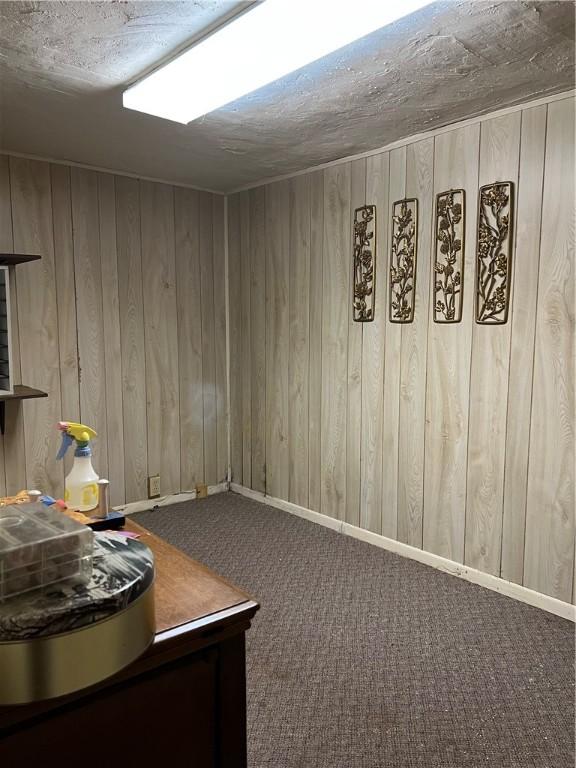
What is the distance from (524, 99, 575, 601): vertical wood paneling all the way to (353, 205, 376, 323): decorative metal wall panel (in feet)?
3.11

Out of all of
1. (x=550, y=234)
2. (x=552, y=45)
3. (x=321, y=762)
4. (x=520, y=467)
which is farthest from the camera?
(x=520, y=467)

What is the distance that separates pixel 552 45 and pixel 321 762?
2442 mm

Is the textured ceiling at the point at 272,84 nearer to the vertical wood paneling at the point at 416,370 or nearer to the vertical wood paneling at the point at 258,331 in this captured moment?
the vertical wood paneling at the point at 416,370

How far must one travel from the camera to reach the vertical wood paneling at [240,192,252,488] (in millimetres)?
3941

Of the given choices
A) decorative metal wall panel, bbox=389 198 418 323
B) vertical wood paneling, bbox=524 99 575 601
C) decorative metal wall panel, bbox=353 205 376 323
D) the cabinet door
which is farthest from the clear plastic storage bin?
decorative metal wall panel, bbox=353 205 376 323

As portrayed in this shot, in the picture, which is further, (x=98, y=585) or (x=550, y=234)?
(x=550, y=234)

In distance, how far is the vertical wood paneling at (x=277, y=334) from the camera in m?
3.68

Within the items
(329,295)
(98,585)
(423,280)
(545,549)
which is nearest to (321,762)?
(98,585)

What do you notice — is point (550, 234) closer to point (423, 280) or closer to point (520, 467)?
point (423, 280)

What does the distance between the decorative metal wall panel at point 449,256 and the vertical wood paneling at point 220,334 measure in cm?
176

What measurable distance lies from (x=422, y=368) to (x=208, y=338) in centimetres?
171

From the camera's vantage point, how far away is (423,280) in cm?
290

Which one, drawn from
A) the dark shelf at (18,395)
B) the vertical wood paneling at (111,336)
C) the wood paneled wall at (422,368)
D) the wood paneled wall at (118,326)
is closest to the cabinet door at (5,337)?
the dark shelf at (18,395)

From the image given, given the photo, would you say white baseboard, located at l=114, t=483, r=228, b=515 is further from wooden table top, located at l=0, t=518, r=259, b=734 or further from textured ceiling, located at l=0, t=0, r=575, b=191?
wooden table top, located at l=0, t=518, r=259, b=734
